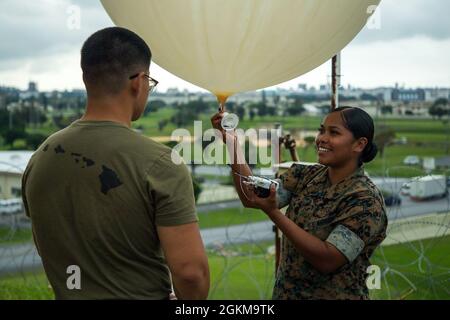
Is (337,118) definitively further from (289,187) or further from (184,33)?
(184,33)

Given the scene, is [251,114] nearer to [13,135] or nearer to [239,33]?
[13,135]

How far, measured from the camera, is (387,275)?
11.8 feet

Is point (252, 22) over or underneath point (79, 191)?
over

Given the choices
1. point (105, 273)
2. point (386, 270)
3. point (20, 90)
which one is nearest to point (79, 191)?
point (105, 273)

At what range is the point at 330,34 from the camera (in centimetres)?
210

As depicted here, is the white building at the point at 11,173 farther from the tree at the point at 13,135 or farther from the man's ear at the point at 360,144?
the tree at the point at 13,135

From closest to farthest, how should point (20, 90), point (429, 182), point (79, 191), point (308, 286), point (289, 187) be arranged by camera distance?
point (79, 191), point (308, 286), point (289, 187), point (429, 182), point (20, 90)

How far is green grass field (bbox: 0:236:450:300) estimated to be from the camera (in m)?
3.22

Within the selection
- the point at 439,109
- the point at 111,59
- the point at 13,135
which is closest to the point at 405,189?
the point at 111,59

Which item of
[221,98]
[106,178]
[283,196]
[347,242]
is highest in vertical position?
[221,98]

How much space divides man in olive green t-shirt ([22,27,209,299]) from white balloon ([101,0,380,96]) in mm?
530

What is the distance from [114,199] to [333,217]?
775 millimetres

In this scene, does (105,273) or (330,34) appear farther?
(330,34)

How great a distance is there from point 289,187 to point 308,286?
353 mm
